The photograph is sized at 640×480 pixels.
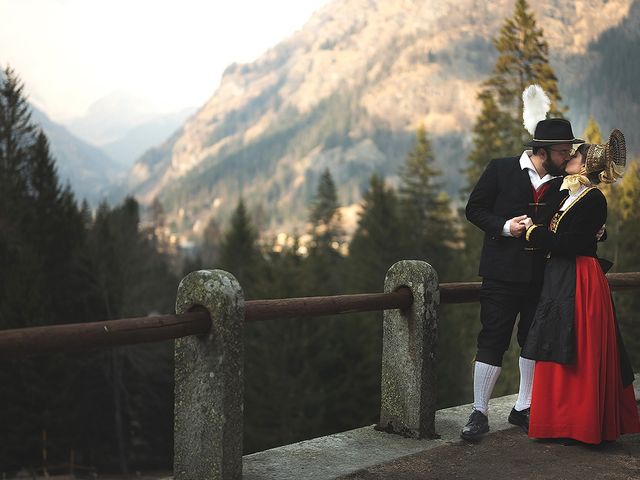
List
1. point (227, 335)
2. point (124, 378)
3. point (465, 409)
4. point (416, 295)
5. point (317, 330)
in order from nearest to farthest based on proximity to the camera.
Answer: point (227, 335), point (416, 295), point (465, 409), point (317, 330), point (124, 378)

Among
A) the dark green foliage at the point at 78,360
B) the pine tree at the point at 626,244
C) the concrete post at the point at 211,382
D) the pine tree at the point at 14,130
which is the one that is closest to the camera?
the concrete post at the point at 211,382

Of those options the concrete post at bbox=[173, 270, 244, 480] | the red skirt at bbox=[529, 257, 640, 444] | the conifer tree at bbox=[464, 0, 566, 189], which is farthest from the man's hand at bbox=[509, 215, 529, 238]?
the conifer tree at bbox=[464, 0, 566, 189]

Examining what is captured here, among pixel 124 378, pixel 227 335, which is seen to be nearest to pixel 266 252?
pixel 124 378

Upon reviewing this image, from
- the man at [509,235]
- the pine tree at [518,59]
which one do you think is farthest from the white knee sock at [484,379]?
the pine tree at [518,59]

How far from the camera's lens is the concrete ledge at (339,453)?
4.25 metres

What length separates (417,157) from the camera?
171 ft

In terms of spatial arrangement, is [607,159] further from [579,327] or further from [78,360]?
[78,360]

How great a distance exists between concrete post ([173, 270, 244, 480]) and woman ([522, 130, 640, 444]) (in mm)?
2002

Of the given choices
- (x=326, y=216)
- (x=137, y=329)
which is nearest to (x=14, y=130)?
(x=326, y=216)

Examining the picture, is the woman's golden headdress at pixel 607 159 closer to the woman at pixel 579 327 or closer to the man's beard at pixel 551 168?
the woman at pixel 579 327

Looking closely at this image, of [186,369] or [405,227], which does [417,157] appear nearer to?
[405,227]

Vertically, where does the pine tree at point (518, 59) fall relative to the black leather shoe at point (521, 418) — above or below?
above

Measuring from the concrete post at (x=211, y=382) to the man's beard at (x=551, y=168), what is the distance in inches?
89.7

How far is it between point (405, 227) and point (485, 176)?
41502 mm
